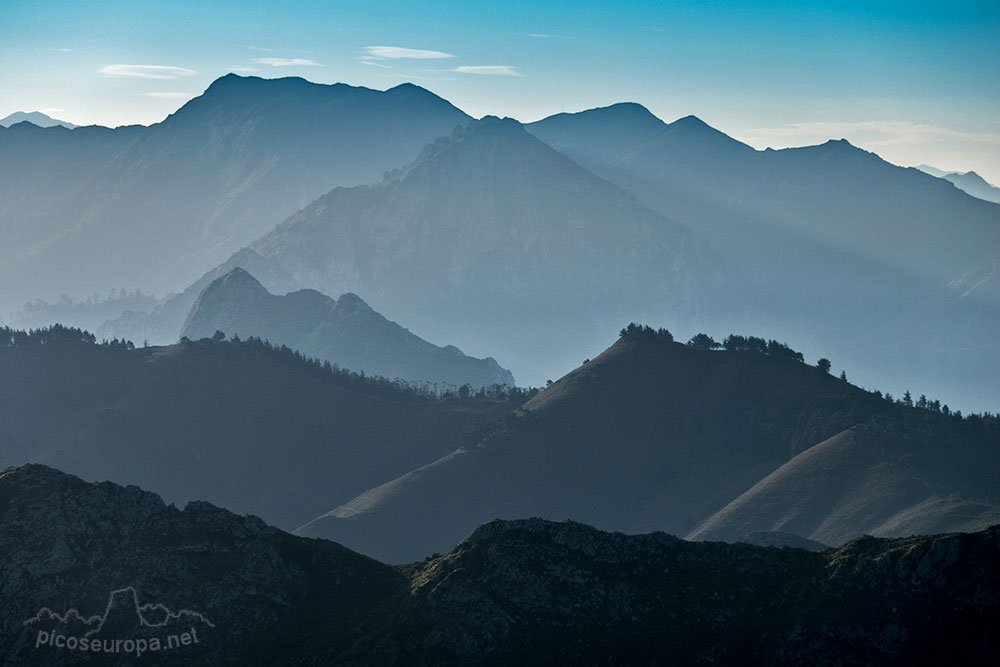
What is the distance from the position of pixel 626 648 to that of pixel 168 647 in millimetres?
30878

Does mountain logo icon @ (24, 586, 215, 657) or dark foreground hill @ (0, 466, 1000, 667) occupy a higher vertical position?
dark foreground hill @ (0, 466, 1000, 667)

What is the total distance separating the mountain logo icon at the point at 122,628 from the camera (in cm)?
10125

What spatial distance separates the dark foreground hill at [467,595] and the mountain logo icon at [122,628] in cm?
14

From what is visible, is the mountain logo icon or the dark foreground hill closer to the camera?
the dark foreground hill

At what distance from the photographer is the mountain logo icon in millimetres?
101250

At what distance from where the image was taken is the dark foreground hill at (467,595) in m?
94.9

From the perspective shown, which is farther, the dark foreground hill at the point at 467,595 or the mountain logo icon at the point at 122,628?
the mountain logo icon at the point at 122,628

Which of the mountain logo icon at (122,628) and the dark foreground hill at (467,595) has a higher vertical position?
the dark foreground hill at (467,595)

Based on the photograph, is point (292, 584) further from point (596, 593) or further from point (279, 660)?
point (596, 593)

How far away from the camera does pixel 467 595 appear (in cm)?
10294

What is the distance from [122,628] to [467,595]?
78.1 feet

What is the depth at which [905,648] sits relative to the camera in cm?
9200

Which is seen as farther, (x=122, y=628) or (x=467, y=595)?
(x=467, y=595)

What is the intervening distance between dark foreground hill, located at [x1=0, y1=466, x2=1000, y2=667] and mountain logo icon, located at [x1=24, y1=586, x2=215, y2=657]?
0.14 metres
